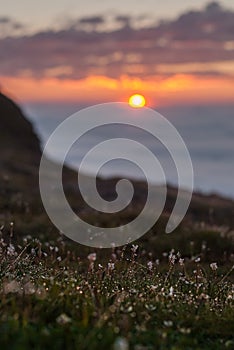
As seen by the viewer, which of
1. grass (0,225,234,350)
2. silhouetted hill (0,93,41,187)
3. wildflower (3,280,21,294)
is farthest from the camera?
silhouetted hill (0,93,41,187)

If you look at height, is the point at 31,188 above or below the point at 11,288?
above

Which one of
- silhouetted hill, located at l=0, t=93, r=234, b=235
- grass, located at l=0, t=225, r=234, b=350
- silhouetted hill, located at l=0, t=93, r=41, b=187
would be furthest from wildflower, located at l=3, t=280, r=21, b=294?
silhouetted hill, located at l=0, t=93, r=41, b=187

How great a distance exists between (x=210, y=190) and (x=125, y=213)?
2815 centimetres

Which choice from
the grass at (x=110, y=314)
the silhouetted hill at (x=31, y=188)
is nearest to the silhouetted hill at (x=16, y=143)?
the silhouetted hill at (x=31, y=188)

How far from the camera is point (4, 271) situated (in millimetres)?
10008

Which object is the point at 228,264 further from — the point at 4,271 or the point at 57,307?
the point at 57,307

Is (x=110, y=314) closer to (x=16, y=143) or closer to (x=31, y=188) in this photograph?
(x=31, y=188)

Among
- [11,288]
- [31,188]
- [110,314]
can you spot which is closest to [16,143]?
[31,188]

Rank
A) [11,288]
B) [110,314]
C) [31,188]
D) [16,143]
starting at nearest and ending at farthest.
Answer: [110,314], [11,288], [31,188], [16,143]

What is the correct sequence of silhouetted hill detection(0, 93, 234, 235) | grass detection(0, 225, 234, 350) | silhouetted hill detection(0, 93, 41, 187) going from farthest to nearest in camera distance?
silhouetted hill detection(0, 93, 41, 187), silhouetted hill detection(0, 93, 234, 235), grass detection(0, 225, 234, 350)

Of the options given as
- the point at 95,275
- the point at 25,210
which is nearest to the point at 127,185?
the point at 25,210

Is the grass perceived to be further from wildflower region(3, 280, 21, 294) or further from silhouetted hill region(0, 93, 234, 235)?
silhouetted hill region(0, 93, 234, 235)

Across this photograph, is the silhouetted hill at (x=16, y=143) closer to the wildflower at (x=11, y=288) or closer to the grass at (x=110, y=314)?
the grass at (x=110, y=314)

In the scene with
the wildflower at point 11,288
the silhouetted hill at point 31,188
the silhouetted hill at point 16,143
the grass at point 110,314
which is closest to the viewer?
the grass at point 110,314
